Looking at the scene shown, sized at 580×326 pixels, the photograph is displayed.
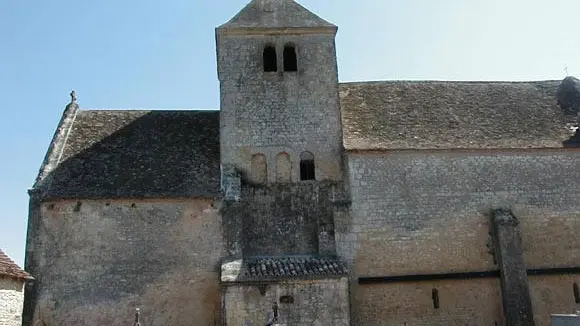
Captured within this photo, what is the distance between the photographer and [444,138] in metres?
19.8

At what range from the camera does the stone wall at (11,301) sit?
14727 millimetres

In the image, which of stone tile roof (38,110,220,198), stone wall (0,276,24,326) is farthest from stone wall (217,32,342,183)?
stone wall (0,276,24,326)

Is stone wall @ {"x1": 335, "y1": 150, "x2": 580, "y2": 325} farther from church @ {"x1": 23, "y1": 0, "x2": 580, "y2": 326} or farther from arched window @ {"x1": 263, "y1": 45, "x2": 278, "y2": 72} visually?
arched window @ {"x1": 263, "y1": 45, "x2": 278, "y2": 72}

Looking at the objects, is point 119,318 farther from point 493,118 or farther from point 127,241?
point 493,118

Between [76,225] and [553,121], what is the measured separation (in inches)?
682

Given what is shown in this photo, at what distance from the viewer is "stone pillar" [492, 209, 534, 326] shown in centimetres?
1752

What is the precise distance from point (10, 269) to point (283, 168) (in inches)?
347

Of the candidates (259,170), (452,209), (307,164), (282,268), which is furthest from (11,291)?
(452,209)

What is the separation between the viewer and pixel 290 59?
69.2ft

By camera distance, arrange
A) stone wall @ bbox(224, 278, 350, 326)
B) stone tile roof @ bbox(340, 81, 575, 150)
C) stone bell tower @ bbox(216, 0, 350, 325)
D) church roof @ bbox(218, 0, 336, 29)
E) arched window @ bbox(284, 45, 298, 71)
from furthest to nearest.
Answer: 1. church roof @ bbox(218, 0, 336, 29)
2. arched window @ bbox(284, 45, 298, 71)
3. stone tile roof @ bbox(340, 81, 575, 150)
4. stone bell tower @ bbox(216, 0, 350, 325)
5. stone wall @ bbox(224, 278, 350, 326)

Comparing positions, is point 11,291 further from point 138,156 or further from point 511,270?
point 511,270

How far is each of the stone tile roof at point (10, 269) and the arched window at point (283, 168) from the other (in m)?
8.15

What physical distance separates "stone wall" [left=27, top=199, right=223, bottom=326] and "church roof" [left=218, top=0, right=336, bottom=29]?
7224 mm

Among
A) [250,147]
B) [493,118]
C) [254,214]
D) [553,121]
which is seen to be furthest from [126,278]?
[553,121]
